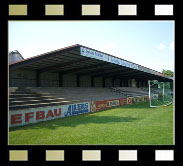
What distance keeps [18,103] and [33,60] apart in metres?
3.42

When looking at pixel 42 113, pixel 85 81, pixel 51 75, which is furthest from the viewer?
pixel 85 81

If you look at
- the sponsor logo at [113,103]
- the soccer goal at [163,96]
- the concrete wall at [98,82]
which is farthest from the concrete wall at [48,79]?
the soccer goal at [163,96]

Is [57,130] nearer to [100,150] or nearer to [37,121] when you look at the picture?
[37,121]

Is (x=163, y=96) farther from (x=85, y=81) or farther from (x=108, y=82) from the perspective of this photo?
(x=85, y=81)

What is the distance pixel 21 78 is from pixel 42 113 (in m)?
6.99

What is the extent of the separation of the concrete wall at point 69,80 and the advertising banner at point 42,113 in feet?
23.9

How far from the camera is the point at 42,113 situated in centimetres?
1247

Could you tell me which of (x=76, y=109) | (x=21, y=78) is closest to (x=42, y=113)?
(x=76, y=109)

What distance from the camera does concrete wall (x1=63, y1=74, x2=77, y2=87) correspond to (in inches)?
918

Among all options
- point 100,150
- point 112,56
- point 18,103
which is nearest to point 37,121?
point 18,103

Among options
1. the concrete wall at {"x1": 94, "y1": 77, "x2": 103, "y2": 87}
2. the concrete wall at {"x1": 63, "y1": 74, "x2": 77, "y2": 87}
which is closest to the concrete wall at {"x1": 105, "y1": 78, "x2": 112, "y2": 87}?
the concrete wall at {"x1": 94, "y1": 77, "x2": 103, "y2": 87}

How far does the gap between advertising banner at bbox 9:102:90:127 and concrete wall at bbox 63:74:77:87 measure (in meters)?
7.29

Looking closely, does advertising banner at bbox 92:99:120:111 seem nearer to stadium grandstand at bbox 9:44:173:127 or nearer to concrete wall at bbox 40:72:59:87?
stadium grandstand at bbox 9:44:173:127
